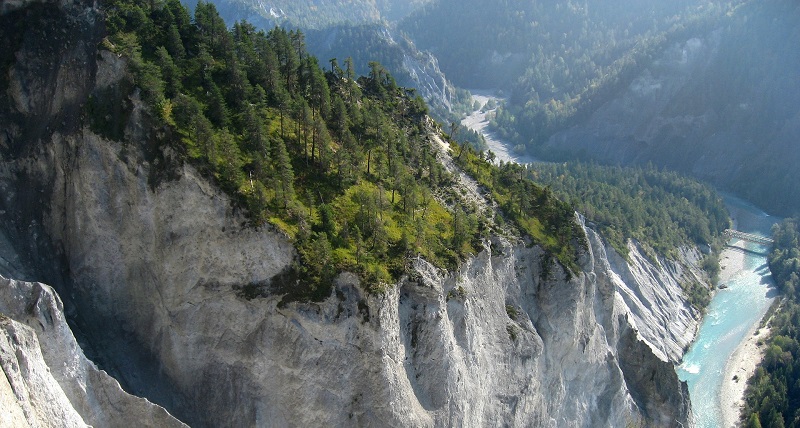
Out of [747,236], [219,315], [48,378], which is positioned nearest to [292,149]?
[219,315]

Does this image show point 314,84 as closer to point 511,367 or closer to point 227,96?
point 227,96

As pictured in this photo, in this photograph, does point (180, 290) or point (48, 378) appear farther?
point (180, 290)

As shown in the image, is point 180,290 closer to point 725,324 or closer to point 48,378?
point 48,378

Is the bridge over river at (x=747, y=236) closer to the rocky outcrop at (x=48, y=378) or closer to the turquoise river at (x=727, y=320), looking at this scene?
the turquoise river at (x=727, y=320)

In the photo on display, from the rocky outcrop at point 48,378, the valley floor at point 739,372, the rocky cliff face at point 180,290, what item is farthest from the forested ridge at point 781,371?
the rocky outcrop at point 48,378

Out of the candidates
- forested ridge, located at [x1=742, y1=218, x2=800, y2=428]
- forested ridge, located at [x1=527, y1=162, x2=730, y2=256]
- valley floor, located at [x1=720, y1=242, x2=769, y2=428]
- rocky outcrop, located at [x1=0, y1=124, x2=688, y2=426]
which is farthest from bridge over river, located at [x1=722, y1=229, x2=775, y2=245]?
rocky outcrop, located at [x1=0, y1=124, x2=688, y2=426]

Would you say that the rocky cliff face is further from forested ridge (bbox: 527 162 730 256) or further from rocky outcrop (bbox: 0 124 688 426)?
forested ridge (bbox: 527 162 730 256)

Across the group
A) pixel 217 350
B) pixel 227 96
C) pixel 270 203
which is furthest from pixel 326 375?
pixel 227 96
